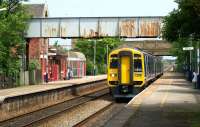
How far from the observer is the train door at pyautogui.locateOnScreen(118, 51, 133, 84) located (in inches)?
1275

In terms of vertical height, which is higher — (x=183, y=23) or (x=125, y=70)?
(x=183, y=23)

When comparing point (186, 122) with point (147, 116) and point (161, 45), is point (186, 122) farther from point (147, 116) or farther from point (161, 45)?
point (161, 45)

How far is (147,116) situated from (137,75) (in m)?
12.7

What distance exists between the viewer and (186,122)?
→ 18062 millimetres

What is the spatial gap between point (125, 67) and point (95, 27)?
19.6 meters

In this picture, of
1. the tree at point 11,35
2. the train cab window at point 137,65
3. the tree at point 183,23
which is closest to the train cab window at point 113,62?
the train cab window at point 137,65

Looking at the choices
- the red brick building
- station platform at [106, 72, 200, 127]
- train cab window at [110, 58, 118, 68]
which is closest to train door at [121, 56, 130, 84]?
train cab window at [110, 58, 118, 68]

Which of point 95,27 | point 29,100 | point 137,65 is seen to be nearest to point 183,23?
point 137,65

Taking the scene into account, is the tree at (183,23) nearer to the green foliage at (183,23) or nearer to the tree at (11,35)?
the green foliage at (183,23)

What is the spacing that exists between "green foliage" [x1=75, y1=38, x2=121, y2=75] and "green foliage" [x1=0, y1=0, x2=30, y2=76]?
4954 cm

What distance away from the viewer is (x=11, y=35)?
4625 cm

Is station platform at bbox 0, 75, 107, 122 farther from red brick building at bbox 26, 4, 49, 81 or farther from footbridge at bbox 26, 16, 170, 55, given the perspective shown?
red brick building at bbox 26, 4, 49, 81

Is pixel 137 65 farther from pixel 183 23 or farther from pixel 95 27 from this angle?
A: pixel 95 27

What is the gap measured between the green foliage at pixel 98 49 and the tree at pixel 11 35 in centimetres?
4932
